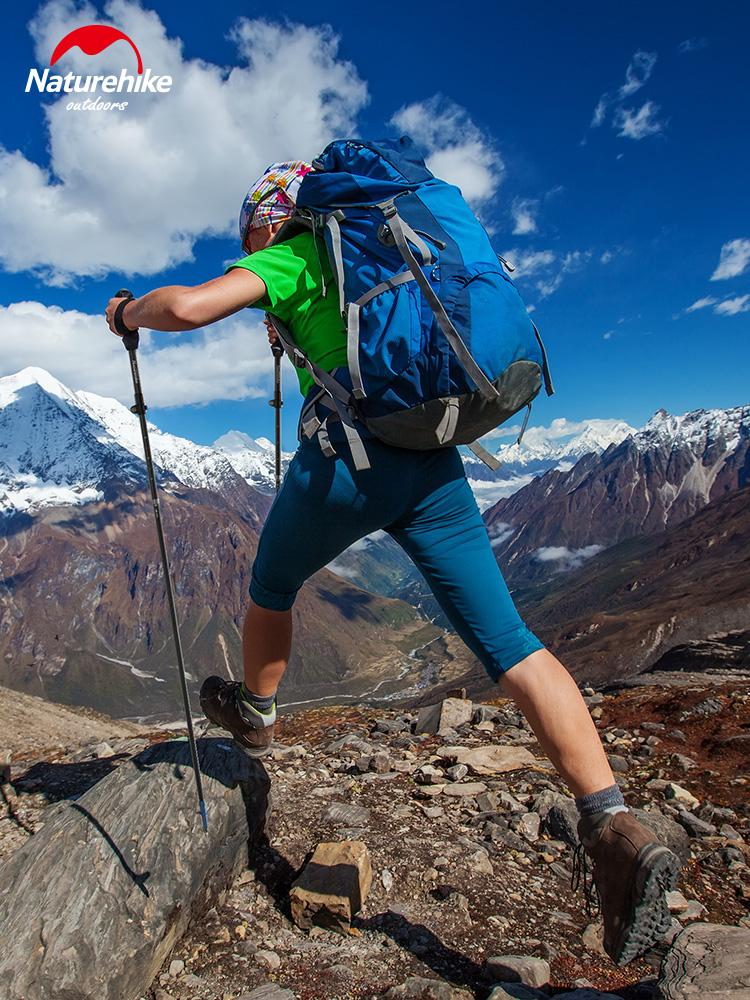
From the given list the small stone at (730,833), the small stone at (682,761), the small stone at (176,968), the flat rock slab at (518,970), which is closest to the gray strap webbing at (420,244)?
the flat rock slab at (518,970)

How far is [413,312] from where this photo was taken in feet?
9.81

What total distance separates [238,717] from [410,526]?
2.22 meters

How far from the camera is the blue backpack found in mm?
2986

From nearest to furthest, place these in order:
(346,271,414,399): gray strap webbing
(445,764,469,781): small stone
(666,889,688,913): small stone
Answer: (346,271,414,399): gray strap webbing
(666,889,688,913): small stone
(445,764,469,781): small stone

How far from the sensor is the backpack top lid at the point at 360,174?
Result: 128 inches

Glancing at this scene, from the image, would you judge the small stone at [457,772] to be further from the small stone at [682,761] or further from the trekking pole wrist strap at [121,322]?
the trekking pole wrist strap at [121,322]

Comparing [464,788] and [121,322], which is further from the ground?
[121,322]

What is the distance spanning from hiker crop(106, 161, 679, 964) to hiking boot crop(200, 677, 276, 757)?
1.21 meters

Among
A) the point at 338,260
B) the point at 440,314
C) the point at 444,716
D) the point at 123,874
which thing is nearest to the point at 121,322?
the point at 338,260

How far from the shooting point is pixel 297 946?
414 centimetres

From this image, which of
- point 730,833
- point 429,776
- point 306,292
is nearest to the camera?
point 306,292

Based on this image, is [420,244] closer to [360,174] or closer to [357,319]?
[357,319]

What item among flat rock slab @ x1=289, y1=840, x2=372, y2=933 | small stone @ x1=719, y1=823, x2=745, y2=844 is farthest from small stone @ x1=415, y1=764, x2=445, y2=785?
small stone @ x1=719, y1=823, x2=745, y2=844

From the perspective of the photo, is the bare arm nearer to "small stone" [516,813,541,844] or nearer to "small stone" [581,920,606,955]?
"small stone" [581,920,606,955]
